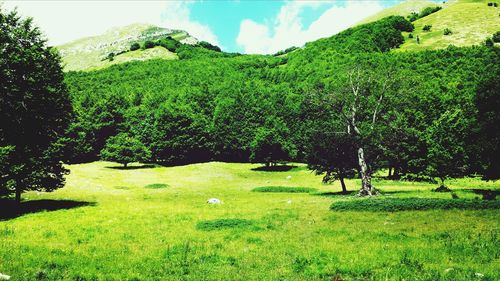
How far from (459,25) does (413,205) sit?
162666mm

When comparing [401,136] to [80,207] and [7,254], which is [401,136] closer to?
[80,207]

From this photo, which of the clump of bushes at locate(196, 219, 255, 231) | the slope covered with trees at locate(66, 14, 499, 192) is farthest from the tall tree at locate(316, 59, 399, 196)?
the clump of bushes at locate(196, 219, 255, 231)

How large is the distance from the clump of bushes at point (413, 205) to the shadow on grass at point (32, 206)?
27338 millimetres

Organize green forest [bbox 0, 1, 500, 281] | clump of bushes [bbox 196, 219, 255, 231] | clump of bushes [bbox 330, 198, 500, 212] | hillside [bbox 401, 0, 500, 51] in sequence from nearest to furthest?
green forest [bbox 0, 1, 500, 281]
clump of bushes [bbox 196, 219, 255, 231]
clump of bushes [bbox 330, 198, 500, 212]
hillside [bbox 401, 0, 500, 51]

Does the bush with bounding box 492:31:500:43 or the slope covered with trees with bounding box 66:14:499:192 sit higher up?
the bush with bounding box 492:31:500:43

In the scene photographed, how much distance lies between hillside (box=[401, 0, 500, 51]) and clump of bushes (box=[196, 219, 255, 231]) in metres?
144

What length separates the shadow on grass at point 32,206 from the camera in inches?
1356

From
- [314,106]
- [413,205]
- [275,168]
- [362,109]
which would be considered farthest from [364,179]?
[275,168]

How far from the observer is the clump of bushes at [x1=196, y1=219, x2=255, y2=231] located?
25750mm

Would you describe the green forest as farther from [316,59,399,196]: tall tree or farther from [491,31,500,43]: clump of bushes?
[491,31,500,43]: clump of bushes

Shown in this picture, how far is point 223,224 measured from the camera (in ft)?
86.8

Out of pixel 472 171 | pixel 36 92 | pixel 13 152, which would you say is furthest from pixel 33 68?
pixel 472 171

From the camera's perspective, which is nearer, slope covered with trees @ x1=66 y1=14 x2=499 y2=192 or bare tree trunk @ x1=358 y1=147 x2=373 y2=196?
bare tree trunk @ x1=358 y1=147 x2=373 y2=196

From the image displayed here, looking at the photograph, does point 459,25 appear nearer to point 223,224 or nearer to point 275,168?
point 275,168
